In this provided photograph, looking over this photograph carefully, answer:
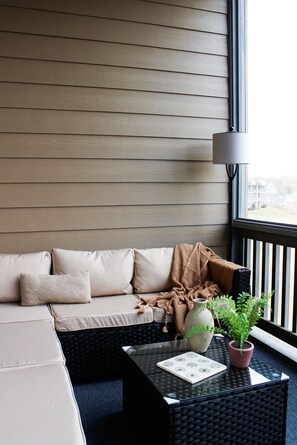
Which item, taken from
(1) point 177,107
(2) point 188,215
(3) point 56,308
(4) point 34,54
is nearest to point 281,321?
(2) point 188,215

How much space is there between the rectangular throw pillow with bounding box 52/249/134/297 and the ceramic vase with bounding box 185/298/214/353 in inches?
45.9

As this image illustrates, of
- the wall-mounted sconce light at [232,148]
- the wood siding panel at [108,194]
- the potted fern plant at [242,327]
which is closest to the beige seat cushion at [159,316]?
the potted fern plant at [242,327]

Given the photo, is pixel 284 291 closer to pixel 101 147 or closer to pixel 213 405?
pixel 213 405

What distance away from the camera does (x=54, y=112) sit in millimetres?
3254

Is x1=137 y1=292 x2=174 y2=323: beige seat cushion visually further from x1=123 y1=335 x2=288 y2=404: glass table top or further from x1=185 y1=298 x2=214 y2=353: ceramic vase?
x1=185 y1=298 x2=214 y2=353: ceramic vase

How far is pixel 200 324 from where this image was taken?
2.04 meters

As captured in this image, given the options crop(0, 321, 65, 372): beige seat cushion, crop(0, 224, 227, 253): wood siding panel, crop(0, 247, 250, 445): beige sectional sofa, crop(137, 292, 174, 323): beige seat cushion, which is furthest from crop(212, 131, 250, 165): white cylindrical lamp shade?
crop(0, 321, 65, 372): beige seat cushion

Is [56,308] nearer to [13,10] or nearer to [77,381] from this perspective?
[77,381]

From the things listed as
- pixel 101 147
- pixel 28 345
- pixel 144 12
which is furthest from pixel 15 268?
pixel 144 12

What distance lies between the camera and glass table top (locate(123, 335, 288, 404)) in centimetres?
171

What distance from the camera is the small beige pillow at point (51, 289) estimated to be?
2.82 metres

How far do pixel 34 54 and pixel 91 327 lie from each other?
7.01 feet

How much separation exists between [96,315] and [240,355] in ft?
3.56

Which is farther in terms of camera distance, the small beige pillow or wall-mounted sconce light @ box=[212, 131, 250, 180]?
wall-mounted sconce light @ box=[212, 131, 250, 180]
